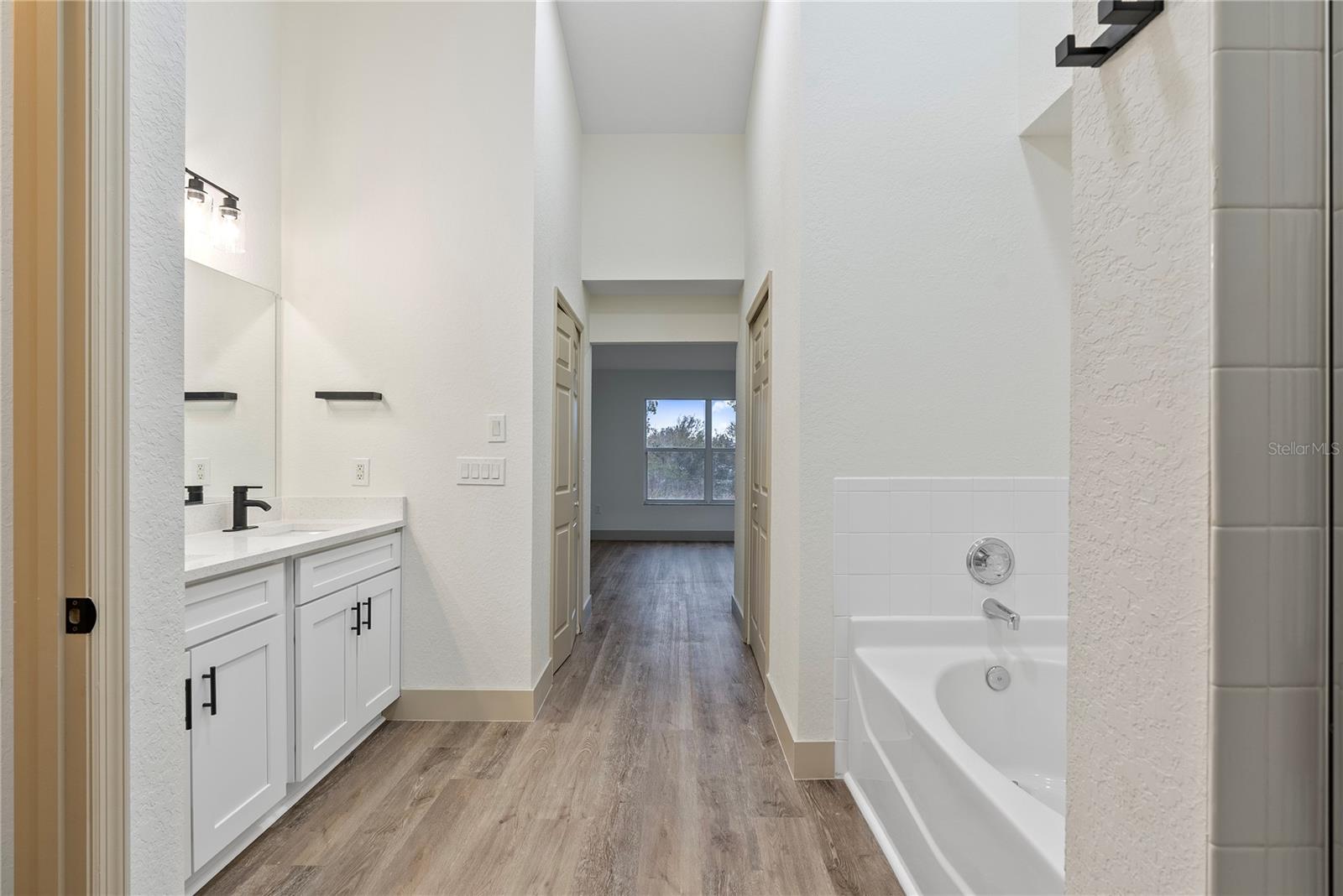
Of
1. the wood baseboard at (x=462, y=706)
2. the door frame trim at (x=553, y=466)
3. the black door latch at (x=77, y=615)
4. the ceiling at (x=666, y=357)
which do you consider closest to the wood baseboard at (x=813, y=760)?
the wood baseboard at (x=462, y=706)

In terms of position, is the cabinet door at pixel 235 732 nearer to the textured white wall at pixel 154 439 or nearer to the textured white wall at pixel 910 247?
the textured white wall at pixel 154 439

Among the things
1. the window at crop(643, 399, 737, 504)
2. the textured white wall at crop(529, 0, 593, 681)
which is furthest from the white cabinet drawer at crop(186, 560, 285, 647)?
the window at crop(643, 399, 737, 504)

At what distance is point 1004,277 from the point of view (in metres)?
2.36

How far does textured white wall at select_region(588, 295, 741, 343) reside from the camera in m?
5.00

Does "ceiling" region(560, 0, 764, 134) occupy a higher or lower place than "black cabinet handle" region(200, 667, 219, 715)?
higher

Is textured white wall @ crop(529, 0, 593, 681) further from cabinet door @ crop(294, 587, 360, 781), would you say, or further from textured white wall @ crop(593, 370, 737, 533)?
textured white wall @ crop(593, 370, 737, 533)

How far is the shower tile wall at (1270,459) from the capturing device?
59 centimetres

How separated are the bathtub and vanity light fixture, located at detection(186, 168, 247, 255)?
2.58 metres

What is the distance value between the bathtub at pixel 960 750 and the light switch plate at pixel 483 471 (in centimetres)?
153

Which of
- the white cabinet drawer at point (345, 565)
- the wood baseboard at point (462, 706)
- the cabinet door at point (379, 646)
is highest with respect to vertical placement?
the white cabinet drawer at point (345, 565)

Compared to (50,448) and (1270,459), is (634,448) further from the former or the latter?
(1270,459)

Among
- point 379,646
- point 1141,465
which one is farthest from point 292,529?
point 1141,465

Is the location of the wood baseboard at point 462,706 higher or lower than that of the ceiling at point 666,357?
lower

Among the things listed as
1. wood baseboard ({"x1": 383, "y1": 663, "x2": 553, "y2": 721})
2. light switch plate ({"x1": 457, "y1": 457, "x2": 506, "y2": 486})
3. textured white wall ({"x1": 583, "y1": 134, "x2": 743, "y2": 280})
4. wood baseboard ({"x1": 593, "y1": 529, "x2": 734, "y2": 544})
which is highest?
textured white wall ({"x1": 583, "y1": 134, "x2": 743, "y2": 280})
